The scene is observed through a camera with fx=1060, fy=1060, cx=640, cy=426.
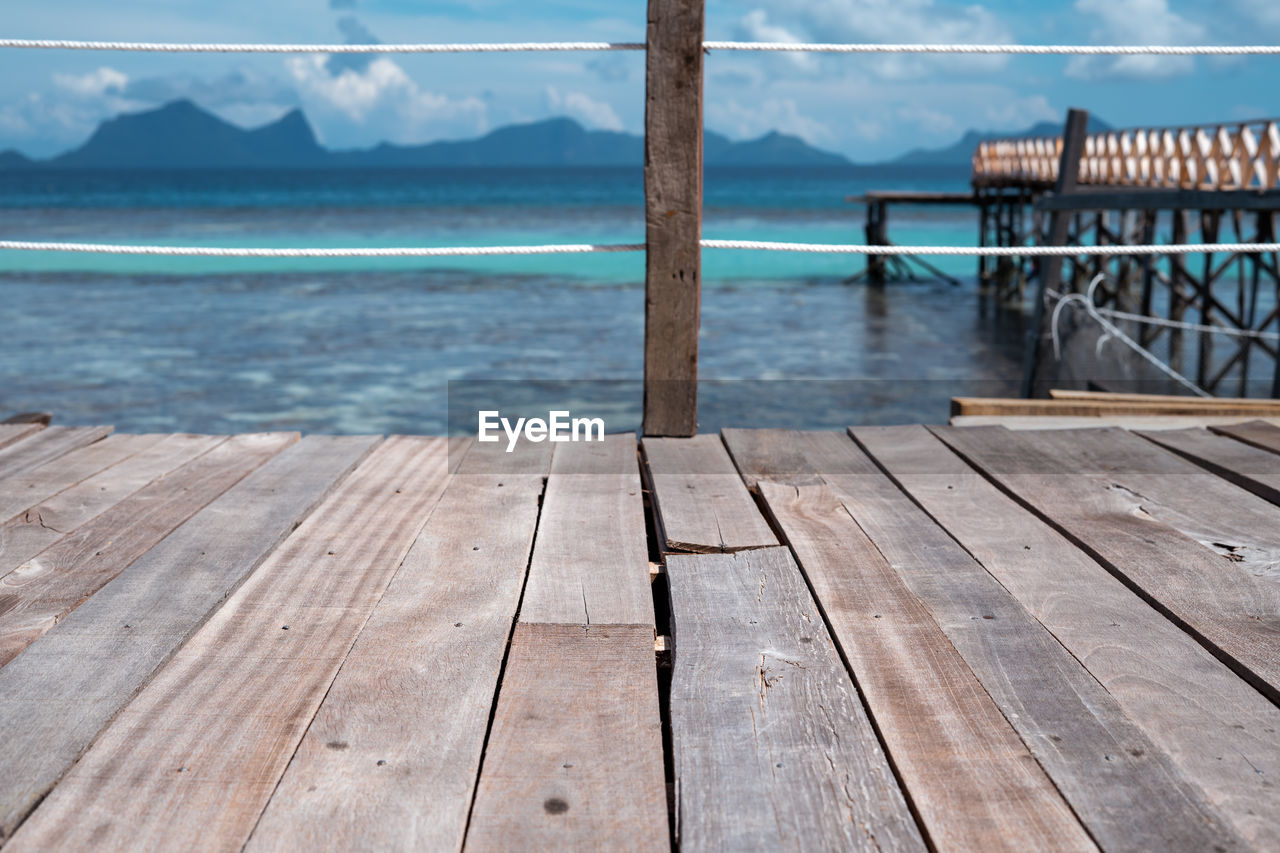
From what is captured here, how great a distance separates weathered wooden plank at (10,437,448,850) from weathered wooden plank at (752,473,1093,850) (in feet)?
2.41

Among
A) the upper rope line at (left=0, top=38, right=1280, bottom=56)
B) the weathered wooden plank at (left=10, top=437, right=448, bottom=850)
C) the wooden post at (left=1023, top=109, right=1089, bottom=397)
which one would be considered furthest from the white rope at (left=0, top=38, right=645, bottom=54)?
the wooden post at (left=1023, top=109, right=1089, bottom=397)

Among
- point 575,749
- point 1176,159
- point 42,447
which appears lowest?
point 575,749

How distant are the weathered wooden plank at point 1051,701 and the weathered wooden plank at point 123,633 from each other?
1.07 meters

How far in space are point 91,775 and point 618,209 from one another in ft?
175

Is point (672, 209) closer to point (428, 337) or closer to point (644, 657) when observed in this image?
point (644, 657)

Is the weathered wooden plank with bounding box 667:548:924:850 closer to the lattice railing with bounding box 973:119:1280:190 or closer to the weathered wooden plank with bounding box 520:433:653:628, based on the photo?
the weathered wooden plank with bounding box 520:433:653:628

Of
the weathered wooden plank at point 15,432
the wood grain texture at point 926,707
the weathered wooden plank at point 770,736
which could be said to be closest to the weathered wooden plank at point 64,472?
the weathered wooden plank at point 15,432

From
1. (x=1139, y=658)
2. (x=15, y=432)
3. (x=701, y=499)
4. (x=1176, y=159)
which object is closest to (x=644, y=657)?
(x=1139, y=658)

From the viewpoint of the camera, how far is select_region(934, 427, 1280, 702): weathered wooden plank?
158cm

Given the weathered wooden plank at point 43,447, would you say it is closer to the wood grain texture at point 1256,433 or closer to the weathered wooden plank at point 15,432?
the weathered wooden plank at point 15,432

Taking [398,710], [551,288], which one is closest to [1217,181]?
[551,288]

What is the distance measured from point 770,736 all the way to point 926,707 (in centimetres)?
22

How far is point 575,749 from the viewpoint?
1.27 meters

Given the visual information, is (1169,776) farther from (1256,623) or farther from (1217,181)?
(1217,181)
